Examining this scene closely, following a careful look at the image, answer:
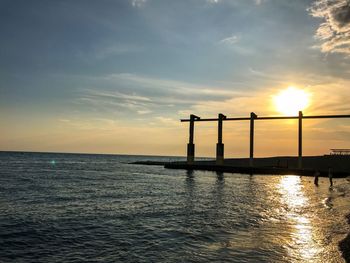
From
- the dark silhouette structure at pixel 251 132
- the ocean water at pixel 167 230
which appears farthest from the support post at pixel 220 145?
the ocean water at pixel 167 230

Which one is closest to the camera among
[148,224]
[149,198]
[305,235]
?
[305,235]

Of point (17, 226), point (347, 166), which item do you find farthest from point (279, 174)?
point (17, 226)

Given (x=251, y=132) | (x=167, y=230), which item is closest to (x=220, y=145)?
(x=251, y=132)

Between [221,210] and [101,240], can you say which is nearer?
[101,240]

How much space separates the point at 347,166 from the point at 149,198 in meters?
56.0

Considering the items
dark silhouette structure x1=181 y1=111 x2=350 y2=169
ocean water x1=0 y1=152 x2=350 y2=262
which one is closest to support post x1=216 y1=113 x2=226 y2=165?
dark silhouette structure x1=181 y1=111 x2=350 y2=169

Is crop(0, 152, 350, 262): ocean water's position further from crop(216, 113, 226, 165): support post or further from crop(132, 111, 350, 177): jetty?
crop(216, 113, 226, 165): support post

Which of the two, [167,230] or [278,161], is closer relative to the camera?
[167,230]

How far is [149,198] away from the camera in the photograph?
29.0 metres

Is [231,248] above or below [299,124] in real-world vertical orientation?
below

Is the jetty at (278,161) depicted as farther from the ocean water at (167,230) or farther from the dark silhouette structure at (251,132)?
the ocean water at (167,230)

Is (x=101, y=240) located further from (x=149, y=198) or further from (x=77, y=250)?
(x=149, y=198)

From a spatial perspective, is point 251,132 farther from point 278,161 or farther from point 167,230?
point 167,230

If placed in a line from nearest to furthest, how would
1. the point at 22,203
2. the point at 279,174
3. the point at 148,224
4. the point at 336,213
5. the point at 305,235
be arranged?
the point at 305,235 < the point at 148,224 < the point at 336,213 < the point at 22,203 < the point at 279,174
